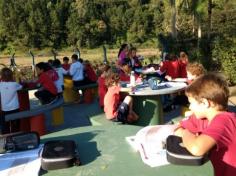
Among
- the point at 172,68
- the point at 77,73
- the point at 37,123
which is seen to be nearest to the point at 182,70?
the point at 172,68

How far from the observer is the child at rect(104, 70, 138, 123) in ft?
18.8

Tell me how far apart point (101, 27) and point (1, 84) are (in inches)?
1552

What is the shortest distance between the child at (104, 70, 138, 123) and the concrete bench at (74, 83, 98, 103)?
383 cm

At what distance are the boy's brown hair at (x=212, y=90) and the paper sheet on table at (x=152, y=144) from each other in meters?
0.41

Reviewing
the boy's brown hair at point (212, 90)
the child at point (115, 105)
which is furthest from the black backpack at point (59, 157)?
the child at point (115, 105)

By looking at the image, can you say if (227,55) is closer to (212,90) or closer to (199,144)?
(212,90)

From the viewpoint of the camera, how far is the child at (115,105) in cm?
574

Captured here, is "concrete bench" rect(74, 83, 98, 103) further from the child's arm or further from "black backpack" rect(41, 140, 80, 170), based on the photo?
the child's arm

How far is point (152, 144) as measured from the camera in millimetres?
2744

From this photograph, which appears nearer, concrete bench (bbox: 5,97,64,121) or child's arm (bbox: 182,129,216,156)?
child's arm (bbox: 182,129,216,156)

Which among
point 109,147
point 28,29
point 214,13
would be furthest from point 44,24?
point 109,147

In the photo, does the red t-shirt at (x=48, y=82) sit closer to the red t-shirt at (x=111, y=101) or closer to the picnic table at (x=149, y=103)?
the picnic table at (x=149, y=103)

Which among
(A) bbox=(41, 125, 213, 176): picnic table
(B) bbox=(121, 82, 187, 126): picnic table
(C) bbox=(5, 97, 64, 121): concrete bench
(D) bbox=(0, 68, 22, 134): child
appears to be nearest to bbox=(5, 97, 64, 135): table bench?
Answer: (C) bbox=(5, 97, 64, 121): concrete bench

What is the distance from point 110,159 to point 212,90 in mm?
715
